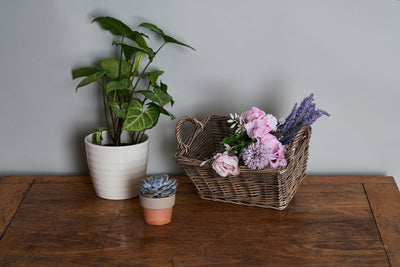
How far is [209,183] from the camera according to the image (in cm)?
129

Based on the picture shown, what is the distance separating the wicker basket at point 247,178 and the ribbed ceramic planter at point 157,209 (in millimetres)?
133

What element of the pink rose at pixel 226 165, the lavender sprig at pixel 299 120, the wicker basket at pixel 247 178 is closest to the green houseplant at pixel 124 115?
the wicker basket at pixel 247 178

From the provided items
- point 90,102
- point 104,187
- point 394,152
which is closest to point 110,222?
point 104,187

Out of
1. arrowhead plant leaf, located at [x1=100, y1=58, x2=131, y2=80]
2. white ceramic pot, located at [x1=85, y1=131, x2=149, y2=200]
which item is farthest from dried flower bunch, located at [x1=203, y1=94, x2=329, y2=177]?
arrowhead plant leaf, located at [x1=100, y1=58, x2=131, y2=80]

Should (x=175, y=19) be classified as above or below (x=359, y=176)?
above

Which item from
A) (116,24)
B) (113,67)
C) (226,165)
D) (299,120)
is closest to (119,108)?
(113,67)

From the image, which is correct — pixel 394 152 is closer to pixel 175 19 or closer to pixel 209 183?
pixel 209 183

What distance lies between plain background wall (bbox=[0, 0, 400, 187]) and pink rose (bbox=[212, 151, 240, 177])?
38cm

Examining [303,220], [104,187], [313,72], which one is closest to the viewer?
[303,220]

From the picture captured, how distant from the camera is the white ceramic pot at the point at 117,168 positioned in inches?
51.2

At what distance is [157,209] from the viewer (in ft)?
3.84

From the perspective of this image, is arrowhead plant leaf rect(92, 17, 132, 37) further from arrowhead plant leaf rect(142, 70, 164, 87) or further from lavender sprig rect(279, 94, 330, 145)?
lavender sprig rect(279, 94, 330, 145)

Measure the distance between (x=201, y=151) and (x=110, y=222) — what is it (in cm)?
37

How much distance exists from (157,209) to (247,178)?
27cm
